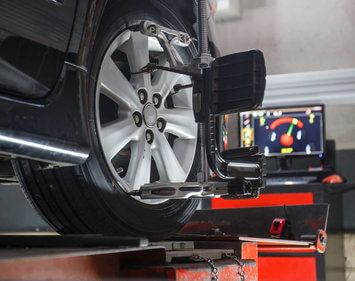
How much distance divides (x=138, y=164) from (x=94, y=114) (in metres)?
0.31

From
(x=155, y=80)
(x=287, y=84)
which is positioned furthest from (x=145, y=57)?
(x=287, y=84)

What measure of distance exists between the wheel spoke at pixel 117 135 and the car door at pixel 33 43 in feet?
1.52

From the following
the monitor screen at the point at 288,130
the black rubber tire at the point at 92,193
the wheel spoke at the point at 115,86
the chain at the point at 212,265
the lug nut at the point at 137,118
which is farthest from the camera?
the monitor screen at the point at 288,130

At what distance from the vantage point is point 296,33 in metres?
5.07

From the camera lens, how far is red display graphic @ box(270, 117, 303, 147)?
476 centimetres

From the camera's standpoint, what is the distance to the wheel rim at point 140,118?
1752 millimetres

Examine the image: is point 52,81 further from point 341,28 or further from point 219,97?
point 341,28

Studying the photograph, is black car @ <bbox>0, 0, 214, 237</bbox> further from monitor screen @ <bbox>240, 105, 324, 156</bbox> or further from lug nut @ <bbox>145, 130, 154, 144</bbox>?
monitor screen @ <bbox>240, 105, 324, 156</bbox>

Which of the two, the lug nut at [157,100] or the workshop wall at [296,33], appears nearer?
the lug nut at [157,100]

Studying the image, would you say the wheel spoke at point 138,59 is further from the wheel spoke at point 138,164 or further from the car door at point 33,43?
the car door at point 33,43

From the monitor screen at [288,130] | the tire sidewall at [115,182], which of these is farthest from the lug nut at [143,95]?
the monitor screen at [288,130]

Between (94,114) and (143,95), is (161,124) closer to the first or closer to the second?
(143,95)

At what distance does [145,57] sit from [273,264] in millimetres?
1699

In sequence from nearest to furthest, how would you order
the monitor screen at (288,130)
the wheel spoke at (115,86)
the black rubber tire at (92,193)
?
the black rubber tire at (92,193)
the wheel spoke at (115,86)
the monitor screen at (288,130)
